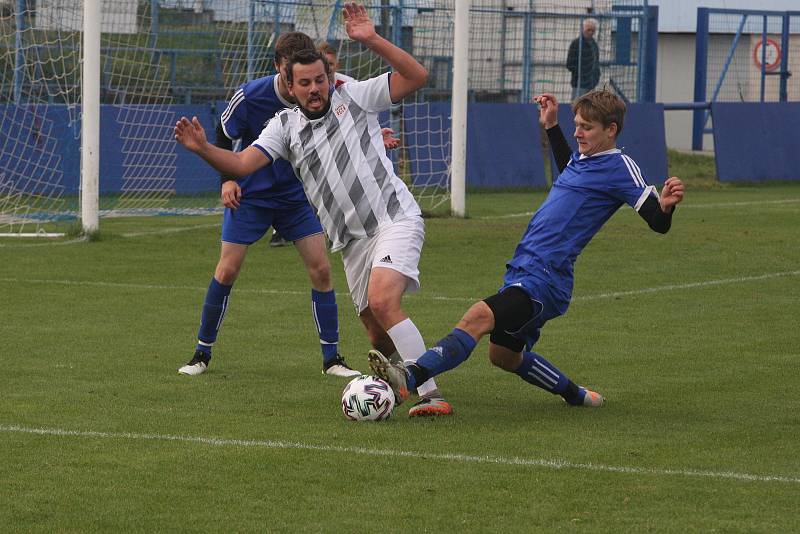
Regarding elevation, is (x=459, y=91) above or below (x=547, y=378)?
above

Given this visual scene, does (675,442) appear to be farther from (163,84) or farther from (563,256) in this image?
(163,84)

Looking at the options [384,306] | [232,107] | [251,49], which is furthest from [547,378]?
[251,49]

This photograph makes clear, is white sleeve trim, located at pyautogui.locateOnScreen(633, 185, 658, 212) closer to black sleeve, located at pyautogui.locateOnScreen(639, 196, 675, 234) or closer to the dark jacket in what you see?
black sleeve, located at pyautogui.locateOnScreen(639, 196, 675, 234)

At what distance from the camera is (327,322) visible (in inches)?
326

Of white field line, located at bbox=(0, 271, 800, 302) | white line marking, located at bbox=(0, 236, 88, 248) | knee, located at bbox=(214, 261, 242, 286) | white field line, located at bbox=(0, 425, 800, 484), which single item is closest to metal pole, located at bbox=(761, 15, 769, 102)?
white field line, located at bbox=(0, 271, 800, 302)

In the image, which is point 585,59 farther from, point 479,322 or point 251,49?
point 479,322

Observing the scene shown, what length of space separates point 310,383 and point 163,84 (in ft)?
43.1

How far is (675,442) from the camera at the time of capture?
6.30 meters

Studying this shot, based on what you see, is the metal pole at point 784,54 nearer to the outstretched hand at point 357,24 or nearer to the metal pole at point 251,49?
the metal pole at point 251,49

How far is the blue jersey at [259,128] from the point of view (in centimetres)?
830

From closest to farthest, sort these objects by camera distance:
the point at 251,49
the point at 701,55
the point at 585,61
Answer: the point at 251,49 < the point at 585,61 < the point at 701,55

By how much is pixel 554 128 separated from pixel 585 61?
17471mm

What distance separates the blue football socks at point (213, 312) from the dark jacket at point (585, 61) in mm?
16649

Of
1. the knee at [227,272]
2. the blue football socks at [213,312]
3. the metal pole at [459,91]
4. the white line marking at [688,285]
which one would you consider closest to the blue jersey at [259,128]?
the knee at [227,272]
